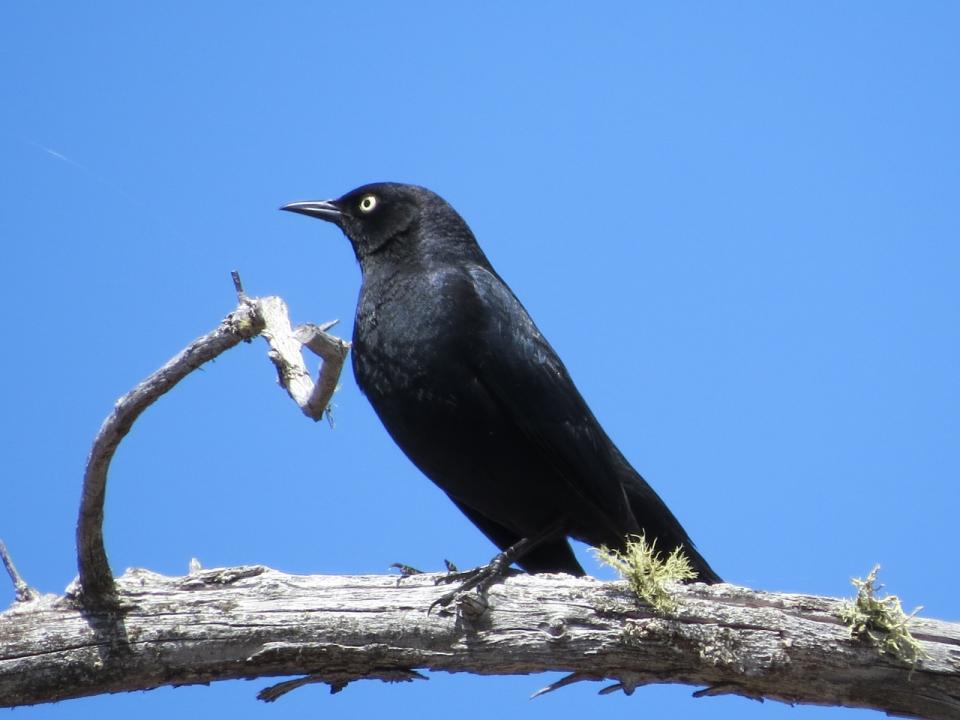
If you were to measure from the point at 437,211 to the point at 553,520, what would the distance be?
1.66 m

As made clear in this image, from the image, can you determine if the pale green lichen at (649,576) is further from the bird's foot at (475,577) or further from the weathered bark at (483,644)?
the bird's foot at (475,577)

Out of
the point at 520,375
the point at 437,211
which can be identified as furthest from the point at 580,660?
the point at 437,211

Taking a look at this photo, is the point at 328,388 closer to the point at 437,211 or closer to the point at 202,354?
the point at 202,354

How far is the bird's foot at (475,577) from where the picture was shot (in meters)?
4.22

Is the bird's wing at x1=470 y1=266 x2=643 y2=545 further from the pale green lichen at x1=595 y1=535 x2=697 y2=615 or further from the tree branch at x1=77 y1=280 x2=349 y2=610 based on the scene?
the tree branch at x1=77 y1=280 x2=349 y2=610

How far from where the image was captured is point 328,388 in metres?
4.07

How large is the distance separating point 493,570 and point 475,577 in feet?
0.51

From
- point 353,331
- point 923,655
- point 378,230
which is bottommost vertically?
point 923,655

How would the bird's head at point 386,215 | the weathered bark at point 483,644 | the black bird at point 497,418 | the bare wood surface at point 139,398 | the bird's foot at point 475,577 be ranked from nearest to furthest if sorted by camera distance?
the bare wood surface at point 139,398 < the weathered bark at point 483,644 < the bird's foot at point 475,577 < the black bird at point 497,418 < the bird's head at point 386,215

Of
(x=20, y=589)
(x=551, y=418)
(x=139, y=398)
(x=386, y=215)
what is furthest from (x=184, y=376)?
(x=386, y=215)

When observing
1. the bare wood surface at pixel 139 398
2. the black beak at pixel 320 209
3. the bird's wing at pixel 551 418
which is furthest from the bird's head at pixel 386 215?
the bare wood surface at pixel 139 398

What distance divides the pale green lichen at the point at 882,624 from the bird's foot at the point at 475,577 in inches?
50.5

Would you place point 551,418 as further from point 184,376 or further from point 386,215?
point 184,376

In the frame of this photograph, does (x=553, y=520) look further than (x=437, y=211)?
No
